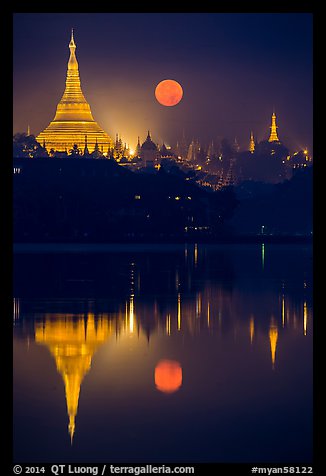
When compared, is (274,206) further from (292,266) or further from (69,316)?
(69,316)

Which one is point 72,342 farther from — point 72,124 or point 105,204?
point 72,124

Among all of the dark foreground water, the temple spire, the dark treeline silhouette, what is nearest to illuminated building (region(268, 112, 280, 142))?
the temple spire

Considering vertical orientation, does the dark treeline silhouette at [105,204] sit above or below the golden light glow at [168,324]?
above

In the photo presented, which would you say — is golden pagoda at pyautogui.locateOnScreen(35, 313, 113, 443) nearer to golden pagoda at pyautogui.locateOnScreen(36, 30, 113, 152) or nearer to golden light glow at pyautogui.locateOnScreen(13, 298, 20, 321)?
golden light glow at pyautogui.locateOnScreen(13, 298, 20, 321)

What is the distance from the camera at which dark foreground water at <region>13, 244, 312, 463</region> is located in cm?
1163

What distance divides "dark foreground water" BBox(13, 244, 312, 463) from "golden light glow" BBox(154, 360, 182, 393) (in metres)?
0.03

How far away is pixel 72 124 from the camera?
95.7 meters

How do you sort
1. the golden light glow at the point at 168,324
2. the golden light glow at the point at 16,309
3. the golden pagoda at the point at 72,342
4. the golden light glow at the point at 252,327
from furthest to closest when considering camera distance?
the golden light glow at the point at 16,309 < the golden light glow at the point at 168,324 < the golden light glow at the point at 252,327 < the golden pagoda at the point at 72,342

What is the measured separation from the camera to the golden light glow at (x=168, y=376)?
560 inches

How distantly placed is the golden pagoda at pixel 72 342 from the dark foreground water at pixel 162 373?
0.06 ft

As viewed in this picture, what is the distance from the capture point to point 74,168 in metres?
70.8

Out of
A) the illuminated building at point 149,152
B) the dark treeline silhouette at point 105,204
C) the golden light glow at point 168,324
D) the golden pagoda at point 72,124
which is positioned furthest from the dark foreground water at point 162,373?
the illuminated building at point 149,152

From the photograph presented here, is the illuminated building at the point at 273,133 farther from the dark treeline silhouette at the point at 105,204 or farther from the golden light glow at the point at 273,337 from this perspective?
the golden light glow at the point at 273,337

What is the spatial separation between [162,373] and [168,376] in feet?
0.75
